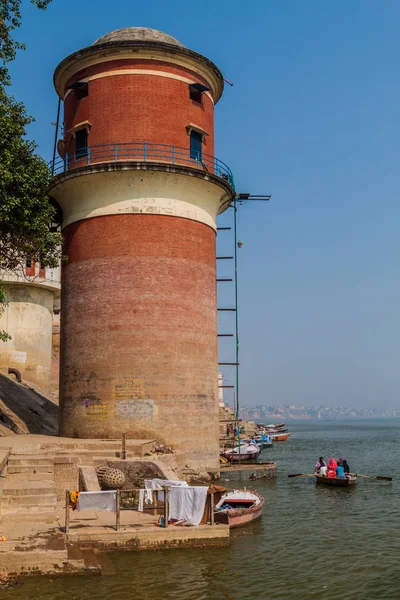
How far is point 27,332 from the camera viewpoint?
52875 millimetres

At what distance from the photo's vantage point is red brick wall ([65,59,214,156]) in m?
32.7

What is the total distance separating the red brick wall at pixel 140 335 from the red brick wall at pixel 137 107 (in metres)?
4.56

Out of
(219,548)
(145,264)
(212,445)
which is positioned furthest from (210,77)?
(219,548)

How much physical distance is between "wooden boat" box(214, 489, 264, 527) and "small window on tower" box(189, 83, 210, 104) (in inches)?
823

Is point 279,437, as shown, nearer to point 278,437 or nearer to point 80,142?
point 278,437

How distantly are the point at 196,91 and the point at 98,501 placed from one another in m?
23.0

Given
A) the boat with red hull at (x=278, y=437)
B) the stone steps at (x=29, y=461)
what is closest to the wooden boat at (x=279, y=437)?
the boat with red hull at (x=278, y=437)

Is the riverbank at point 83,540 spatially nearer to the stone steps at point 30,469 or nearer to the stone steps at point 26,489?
the stone steps at point 26,489

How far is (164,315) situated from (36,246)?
22.3 feet

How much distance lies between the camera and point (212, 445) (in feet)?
105

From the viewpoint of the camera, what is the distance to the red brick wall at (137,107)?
107ft

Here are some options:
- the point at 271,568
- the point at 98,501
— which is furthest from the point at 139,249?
the point at 271,568

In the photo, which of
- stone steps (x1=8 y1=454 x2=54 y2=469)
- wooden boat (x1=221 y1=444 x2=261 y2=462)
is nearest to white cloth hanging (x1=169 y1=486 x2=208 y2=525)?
stone steps (x1=8 y1=454 x2=54 y2=469)

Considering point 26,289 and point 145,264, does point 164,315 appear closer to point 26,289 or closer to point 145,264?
point 145,264
